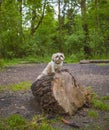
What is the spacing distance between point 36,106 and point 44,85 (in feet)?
1.47

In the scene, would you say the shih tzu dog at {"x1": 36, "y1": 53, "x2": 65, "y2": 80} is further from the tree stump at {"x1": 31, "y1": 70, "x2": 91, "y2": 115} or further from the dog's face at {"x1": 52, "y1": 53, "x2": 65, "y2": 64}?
the tree stump at {"x1": 31, "y1": 70, "x2": 91, "y2": 115}

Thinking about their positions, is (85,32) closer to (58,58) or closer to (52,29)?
(52,29)

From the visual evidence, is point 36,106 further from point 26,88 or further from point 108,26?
point 108,26

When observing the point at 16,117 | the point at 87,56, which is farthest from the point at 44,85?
the point at 87,56

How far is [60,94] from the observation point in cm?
561

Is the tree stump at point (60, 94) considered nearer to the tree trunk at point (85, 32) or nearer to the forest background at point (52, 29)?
the forest background at point (52, 29)

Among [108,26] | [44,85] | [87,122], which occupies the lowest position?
[87,122]

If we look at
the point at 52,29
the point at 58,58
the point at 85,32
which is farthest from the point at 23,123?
the point at 52,29

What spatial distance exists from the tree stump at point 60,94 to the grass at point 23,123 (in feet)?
1.28

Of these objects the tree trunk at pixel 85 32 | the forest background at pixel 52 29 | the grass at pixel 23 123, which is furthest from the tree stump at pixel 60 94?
the tree trunk at pixel 85 32

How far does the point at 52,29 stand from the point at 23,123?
65.0ft

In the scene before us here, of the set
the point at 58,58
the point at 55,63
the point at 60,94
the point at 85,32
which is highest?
the point at 85,32

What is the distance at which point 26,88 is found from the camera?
776 centimetres

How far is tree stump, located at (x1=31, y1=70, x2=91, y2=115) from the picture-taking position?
17.8ft
